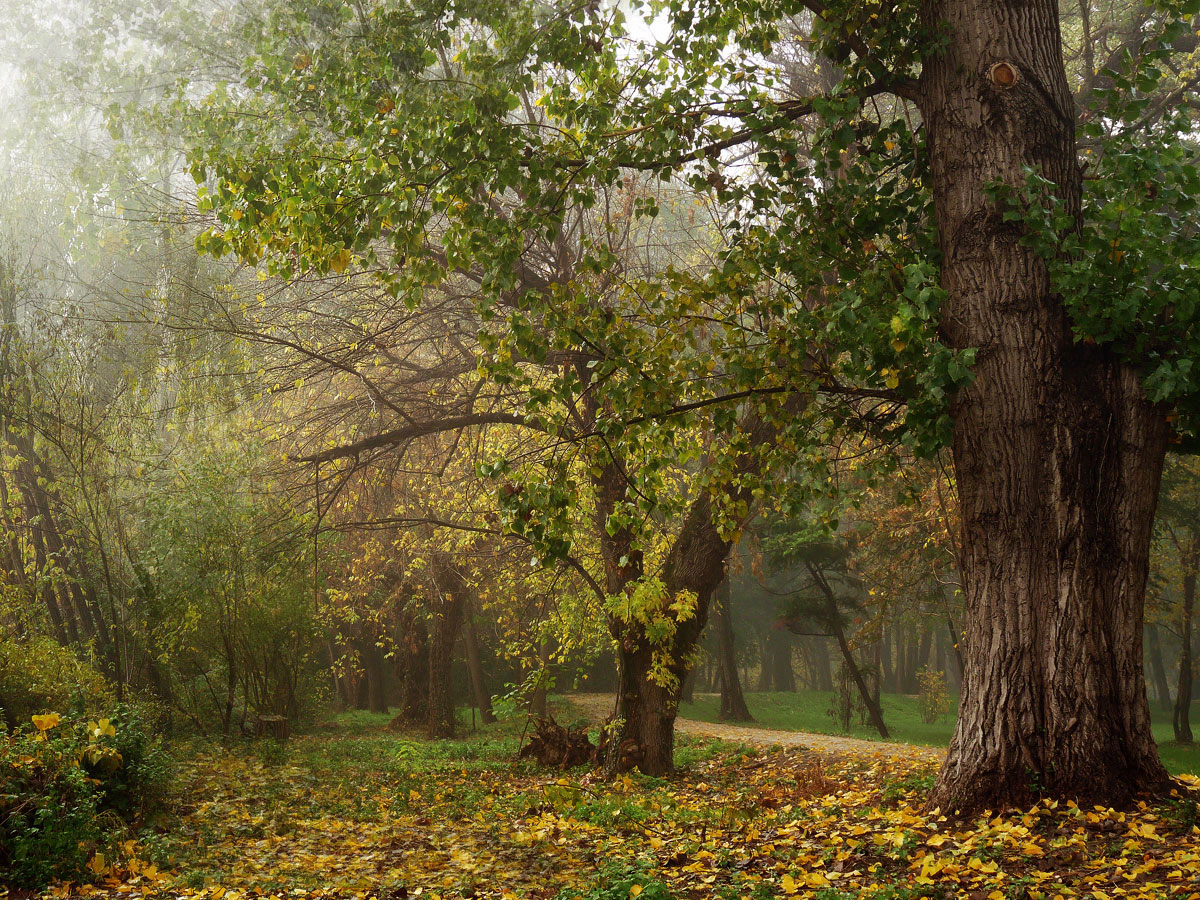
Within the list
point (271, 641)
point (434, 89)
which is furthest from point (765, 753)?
point (434, 89)

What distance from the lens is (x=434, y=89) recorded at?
636 cm

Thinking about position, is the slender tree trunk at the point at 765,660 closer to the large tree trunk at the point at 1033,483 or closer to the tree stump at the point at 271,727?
the tree stump at the point at 271,727

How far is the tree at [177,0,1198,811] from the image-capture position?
4.68 metres

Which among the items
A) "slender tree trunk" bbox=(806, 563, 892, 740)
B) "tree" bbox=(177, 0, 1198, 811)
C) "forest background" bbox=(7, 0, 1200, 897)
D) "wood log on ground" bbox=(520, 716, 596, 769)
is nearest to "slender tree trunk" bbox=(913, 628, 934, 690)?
"slender tree trunk" bbox=(806, 563, 892, 740)

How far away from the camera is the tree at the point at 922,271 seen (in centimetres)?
468

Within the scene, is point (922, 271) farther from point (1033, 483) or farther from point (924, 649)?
point (924, 649)

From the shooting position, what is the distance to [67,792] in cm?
608

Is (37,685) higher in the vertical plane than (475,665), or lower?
higher

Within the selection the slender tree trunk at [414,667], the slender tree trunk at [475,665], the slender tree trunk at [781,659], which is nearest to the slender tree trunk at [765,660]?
the slender tree trunk at [781,659]

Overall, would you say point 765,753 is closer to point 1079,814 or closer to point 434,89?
point 1079,814

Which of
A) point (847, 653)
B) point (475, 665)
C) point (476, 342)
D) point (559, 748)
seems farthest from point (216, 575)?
point (847, 653)

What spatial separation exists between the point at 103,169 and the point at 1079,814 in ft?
38.2

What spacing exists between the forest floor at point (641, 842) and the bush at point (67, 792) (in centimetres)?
24

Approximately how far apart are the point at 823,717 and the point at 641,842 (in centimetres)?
2487
